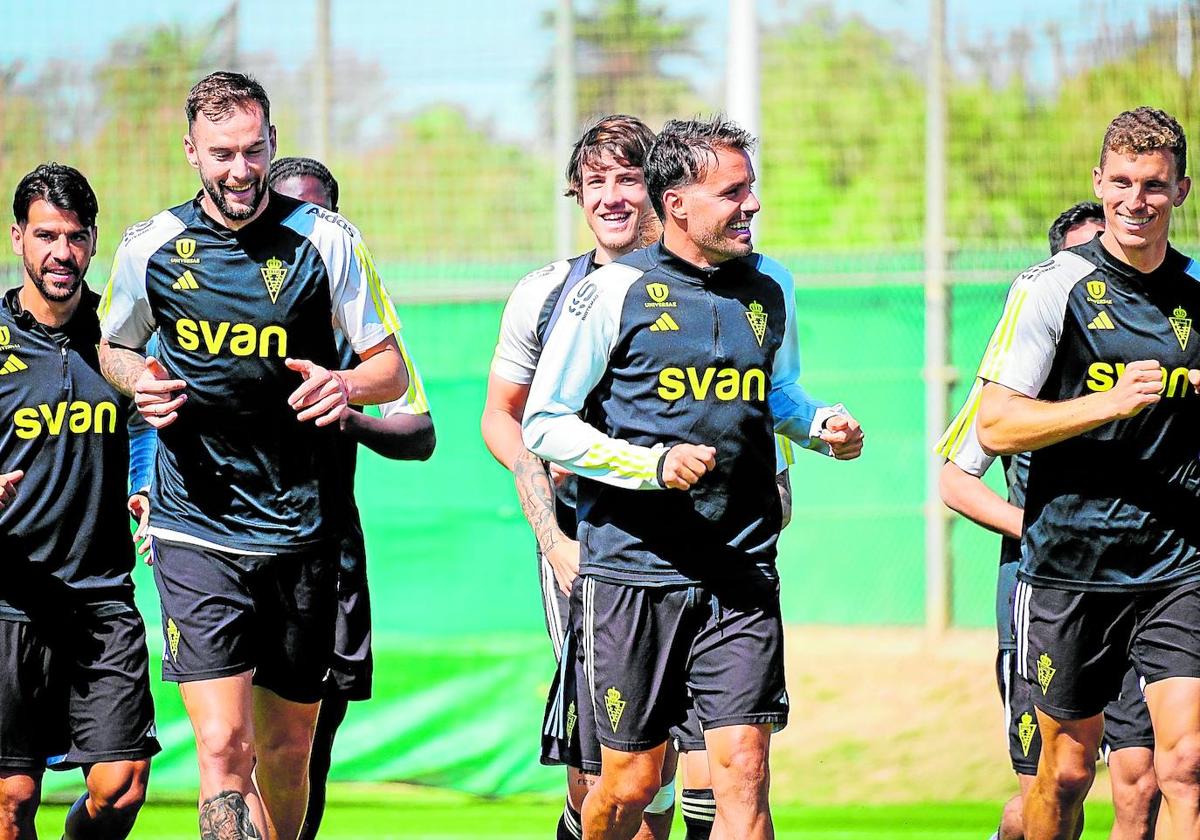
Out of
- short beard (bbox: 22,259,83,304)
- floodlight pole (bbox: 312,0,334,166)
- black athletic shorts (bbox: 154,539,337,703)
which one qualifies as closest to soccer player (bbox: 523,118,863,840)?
black athletic shorts (bbox: 154,539,337,703)

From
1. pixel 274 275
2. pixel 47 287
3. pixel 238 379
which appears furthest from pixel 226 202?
pixel 47 287

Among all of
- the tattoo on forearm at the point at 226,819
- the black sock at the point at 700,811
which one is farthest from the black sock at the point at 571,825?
the tattoo on forearm at the point at 226,819

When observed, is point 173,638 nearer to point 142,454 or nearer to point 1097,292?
point 142,454

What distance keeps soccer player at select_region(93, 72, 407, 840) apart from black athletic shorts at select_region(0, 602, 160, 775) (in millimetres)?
412

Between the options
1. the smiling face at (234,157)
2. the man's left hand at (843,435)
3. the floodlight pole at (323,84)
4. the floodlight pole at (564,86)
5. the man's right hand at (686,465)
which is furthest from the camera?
the floodlight pole at (323,84)

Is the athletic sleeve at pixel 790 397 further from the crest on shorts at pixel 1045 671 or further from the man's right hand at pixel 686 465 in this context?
the crest on shorts at pixel 1045 671

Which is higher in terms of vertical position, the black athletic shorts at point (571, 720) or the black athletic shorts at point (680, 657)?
the black athletic shorts at point (680, 657)

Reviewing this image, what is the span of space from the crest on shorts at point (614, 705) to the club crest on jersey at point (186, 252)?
1.91 metres

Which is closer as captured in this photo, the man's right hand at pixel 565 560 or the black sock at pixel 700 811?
the black sock at pixel 700 811

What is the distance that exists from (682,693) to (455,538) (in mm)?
5149

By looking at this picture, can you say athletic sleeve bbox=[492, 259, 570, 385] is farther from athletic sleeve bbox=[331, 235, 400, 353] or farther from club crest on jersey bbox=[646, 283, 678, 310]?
club crest on jersey bbox=[646, 283, 678, 310]

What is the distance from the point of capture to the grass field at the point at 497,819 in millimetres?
9578

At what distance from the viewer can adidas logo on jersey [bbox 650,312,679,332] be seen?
5.70 meters

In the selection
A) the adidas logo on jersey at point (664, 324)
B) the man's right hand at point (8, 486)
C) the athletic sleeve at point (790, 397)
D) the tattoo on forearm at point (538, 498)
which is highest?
the adidas logo on jersey at point (664, 324)
